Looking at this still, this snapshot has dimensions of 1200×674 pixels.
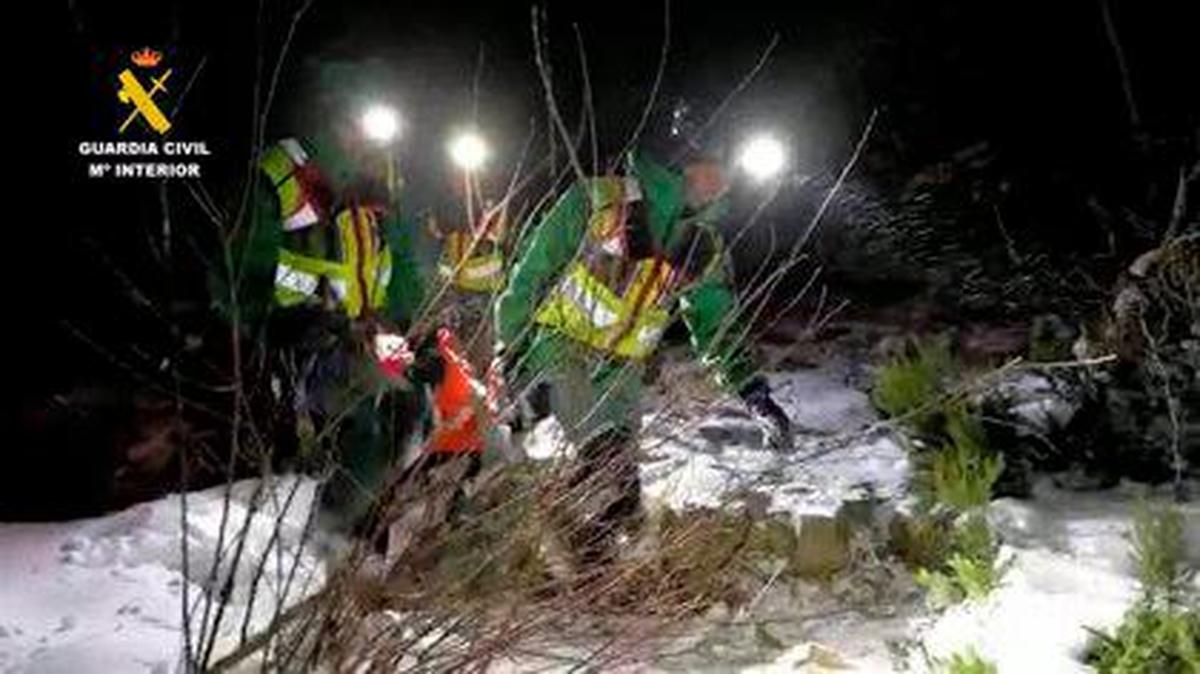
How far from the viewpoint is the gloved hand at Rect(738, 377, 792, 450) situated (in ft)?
19.1

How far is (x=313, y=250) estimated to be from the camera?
175 inches

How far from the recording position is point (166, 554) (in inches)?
196

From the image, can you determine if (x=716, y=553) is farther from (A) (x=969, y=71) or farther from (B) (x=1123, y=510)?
(A) (x=969, y=71)

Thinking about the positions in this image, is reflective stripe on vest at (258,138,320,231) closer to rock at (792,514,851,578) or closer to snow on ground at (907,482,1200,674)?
rock at (792,514,851,578)

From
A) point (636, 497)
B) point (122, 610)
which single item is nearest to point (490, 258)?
point (636, 497)

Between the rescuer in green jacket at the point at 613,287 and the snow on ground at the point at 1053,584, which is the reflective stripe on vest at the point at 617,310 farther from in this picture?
the snow on ground at the point at 1053,584

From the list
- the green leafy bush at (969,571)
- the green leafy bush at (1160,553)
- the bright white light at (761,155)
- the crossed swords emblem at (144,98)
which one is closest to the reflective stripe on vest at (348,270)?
the bright white light at (761,155)

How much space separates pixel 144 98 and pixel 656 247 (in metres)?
4.23

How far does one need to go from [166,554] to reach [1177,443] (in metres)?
4.36

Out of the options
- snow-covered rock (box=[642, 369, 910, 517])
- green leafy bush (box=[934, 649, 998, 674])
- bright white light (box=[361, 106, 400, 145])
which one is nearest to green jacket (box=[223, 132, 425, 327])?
bright white light (box=[361, 106, 400, 145])

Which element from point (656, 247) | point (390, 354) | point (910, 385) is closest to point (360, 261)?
point (390, 354)

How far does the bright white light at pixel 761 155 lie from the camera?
16.7 feet

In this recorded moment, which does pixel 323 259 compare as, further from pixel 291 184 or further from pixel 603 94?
pixel 603 94

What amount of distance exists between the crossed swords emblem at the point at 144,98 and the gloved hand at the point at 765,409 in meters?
4.12
